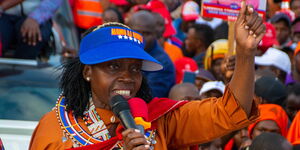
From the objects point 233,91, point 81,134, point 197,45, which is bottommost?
point 197,45

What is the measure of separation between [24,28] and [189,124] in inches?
97.6

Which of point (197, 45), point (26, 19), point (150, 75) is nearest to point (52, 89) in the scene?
point (26, 19)

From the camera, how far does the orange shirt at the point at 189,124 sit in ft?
10.0

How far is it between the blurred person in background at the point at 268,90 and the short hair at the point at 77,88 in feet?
7.71

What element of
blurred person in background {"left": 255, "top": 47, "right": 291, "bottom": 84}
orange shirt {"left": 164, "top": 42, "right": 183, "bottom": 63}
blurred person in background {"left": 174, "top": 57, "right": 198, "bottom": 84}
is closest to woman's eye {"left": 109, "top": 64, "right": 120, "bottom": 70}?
blurred person in background {"left": 255, "top": 47, "right": 291, "bottom": 84}

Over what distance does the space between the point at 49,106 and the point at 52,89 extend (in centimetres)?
25

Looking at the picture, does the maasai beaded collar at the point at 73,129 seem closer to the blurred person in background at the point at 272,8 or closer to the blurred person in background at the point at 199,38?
the blurred person in background at the point at 199,38

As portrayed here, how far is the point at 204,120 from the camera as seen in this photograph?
3.19 metres

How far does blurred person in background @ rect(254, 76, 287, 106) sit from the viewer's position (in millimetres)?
5715

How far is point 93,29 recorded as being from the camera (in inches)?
135

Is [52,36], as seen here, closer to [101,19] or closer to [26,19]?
[26,19]

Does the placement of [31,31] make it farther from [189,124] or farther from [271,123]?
[189,124]

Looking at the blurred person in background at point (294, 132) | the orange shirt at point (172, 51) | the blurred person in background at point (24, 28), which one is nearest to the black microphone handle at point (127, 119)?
the blurred person in background at point (294, 132)

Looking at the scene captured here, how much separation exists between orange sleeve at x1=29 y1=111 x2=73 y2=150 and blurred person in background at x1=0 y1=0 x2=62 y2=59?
6.71ft
